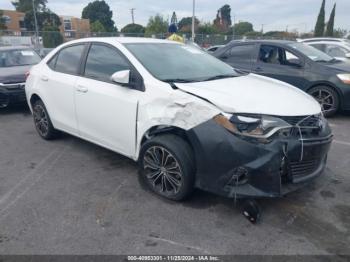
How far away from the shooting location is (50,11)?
68562 millimetres

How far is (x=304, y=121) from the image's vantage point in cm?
309

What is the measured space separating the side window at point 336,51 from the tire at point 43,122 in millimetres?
9005

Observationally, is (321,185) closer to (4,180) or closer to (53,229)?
(53,229)

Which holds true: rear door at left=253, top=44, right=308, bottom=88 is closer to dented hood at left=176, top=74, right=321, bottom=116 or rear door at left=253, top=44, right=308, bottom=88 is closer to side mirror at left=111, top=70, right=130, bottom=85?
dented hood at left=176, top=74, right=321, bottom=116

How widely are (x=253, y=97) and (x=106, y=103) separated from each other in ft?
5.68

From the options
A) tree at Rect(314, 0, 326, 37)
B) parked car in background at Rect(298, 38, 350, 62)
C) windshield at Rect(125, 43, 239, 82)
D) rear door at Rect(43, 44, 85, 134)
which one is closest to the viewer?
windshield at Rect(125, 43, 239, 82)

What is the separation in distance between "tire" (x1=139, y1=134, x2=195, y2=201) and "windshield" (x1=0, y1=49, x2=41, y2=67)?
6194mm

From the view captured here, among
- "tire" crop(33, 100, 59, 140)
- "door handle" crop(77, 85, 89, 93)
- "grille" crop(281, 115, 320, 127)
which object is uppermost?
"door handle" crop(77, 85, 89, 93)

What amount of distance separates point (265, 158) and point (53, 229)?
2.01m

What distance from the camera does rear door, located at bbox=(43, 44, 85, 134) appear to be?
4480mm

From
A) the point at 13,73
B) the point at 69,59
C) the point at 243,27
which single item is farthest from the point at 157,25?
the point at 69,59

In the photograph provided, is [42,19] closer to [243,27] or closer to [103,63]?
[243,27]

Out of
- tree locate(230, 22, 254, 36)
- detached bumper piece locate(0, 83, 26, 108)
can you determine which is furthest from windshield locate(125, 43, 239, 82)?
tree locate(230, 22, 254, 36)

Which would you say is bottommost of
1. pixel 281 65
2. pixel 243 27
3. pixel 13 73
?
pixel 13 73
